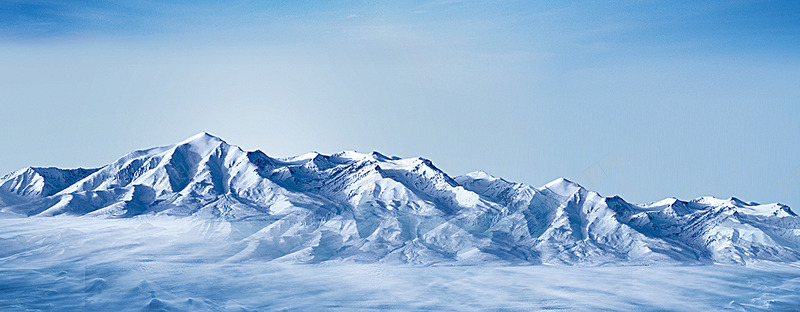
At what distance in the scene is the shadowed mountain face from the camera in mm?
170375

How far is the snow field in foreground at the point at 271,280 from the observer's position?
4427 inches

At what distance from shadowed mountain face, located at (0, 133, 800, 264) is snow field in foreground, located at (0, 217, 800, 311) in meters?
8.25

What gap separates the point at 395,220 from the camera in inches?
7190

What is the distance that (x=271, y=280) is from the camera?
132125 millimetres

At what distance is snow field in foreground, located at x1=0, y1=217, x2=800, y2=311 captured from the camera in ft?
369

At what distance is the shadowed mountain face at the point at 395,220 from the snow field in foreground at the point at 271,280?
27.1 feet

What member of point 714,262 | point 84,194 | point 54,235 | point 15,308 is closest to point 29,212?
point 84,194

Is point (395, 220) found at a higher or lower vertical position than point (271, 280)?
lower

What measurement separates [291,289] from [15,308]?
140ft

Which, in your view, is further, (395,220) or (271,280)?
(395,220)

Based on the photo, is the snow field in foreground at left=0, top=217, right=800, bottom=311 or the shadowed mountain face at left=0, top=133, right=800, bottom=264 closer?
the snow field in foreground at left=0, top=217, right=800, bottom=311

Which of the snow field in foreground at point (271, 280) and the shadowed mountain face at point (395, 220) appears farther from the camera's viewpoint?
the shadowed mountain face at point (395, 220)

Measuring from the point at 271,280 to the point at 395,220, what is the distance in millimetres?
55464

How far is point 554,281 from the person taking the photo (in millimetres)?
143875
